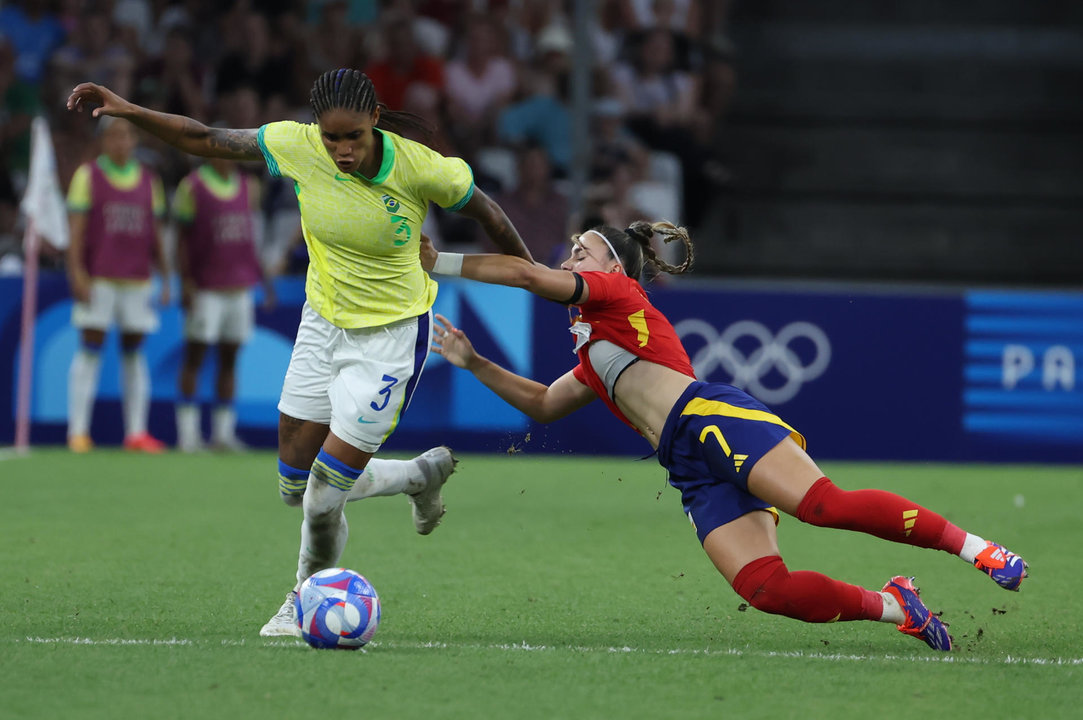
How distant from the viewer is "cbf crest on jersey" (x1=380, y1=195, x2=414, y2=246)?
5.25 metres

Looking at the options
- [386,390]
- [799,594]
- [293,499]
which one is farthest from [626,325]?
[293,499]

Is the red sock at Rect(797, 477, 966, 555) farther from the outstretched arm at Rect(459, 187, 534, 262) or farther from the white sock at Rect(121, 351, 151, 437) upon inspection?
the white sock at Rect(121, 351, 151, 437)

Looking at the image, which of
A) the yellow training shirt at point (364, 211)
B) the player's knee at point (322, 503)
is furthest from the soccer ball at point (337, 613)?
the yellow training shirt at point (364, 211)

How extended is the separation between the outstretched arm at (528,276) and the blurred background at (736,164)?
20.1ft

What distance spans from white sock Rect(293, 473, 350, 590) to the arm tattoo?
118 cm

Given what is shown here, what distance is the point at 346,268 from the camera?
5.38 metres

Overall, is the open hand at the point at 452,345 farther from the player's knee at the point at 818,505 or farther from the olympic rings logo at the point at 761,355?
the olympic rings logo at the point at 761,355

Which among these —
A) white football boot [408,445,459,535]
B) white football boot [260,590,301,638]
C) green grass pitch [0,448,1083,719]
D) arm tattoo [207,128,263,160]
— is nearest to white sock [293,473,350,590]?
white football boot [260,590,301,638]

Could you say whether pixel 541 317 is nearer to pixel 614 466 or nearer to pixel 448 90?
pixel 614 466

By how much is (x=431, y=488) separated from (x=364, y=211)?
1.29 metres

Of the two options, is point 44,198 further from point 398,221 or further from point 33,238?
point 398,221

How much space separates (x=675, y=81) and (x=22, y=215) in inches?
250

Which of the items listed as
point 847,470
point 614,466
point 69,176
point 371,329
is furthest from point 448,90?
point 371,329

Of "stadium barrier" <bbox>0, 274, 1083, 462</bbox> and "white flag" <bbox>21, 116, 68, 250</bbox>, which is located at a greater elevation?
"white flag" <bbox>21, 116, 68, 250</bbox>
